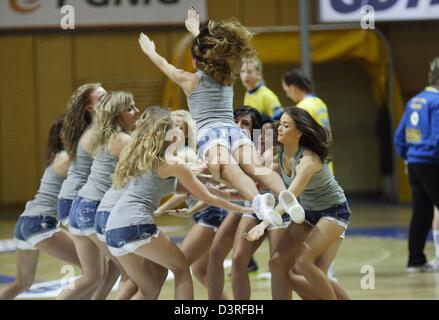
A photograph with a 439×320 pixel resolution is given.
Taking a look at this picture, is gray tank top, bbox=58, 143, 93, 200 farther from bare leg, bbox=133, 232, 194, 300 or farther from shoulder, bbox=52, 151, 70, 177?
bare leg, bbox=133, 232, 194, 300

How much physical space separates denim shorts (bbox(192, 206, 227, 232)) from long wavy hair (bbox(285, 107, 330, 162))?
98 cm

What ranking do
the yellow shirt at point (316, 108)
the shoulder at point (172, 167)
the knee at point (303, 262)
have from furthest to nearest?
the yellow shirt at point (316, 108) < the knee at point (303, 262) < the shoulder at point (172, 167)

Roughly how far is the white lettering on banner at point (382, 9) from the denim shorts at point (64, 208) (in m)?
5.17

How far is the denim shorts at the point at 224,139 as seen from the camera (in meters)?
5.01

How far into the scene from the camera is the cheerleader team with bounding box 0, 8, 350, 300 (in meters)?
4.82

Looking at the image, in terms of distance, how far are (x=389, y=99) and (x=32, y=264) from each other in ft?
26.4

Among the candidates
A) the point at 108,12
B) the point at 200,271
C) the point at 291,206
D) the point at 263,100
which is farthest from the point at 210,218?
the point at 108,12

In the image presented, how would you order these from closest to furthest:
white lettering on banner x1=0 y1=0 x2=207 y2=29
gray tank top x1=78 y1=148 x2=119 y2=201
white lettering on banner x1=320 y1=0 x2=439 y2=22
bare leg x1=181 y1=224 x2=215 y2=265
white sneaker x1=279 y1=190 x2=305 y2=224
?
white sneaker x1=279 y1=190 x2=305 y2=224 → gray tank top x1=78 y1=148 x2=119 y2=201 → bare leg x1=181 y1=224 x2=215 y2=265 → white lettering on banner x1=0 y1=0 x2=207 y2=29 → white lettering on banner x1=320 y1=0 x2=439 y2=22

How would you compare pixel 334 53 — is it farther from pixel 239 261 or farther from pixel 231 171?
pixel 231 171

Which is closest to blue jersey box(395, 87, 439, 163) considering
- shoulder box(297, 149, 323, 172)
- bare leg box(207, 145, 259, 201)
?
shoulder box(297, 149, 323, 172)

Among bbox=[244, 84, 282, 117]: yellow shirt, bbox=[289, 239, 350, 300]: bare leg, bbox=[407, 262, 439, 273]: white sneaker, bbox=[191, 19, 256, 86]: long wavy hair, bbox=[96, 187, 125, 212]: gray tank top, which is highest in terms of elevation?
bbox=[191, 19, 256, 86]: long wavy hair

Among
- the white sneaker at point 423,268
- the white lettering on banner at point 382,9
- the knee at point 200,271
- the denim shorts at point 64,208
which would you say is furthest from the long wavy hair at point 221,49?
the white lettering on banner at point 382,9

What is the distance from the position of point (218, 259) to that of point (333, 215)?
92 centimetres

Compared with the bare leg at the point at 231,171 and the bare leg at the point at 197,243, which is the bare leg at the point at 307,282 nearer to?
the bare leg at the point at 197,243
